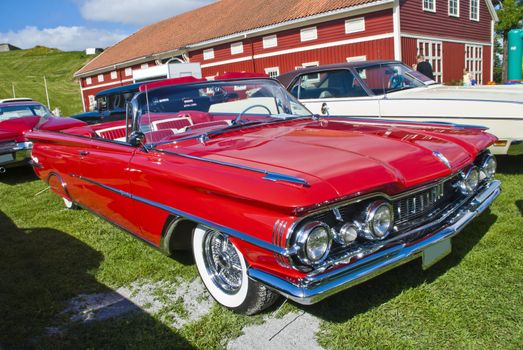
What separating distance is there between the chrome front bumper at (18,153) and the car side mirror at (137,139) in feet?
15.2

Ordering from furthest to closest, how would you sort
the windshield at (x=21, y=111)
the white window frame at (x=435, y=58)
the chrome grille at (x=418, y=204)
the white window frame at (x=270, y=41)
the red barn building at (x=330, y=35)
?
the white window frame at (x=270, y=41) → the white window frame at (x=435, y=58) → the red barn building at (x=330, y=35) → the windshield at (x=21, y=111) → the chrome grille at (x=418, y=204)

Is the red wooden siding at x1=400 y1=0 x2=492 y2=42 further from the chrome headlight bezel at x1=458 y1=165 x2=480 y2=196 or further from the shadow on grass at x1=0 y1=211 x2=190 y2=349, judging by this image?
the shadow on grass at x1=0 y1=211 x2=190 y2=349

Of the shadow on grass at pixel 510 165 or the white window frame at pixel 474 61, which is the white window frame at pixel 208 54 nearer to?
the white window frame at pixel 474 61

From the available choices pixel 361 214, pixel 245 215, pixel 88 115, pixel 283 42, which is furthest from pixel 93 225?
pixel 283 42

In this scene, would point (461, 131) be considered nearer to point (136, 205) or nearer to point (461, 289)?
point (461, 289)

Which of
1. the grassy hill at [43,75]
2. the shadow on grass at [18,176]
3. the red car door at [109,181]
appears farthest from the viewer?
the grassy hill at [43,75]

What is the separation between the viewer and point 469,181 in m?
2.99

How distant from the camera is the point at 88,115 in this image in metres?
9.85

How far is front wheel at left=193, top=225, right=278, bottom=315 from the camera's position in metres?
2.54

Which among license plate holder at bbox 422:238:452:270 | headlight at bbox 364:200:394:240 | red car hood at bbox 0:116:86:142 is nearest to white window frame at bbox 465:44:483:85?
red car hood at bbox 0:116:86:142

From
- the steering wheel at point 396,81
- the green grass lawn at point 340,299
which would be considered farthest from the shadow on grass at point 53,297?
the steering wheel at point 396,81

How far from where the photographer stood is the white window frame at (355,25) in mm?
16219

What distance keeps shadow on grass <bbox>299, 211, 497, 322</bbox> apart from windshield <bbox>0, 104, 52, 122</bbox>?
7.83m

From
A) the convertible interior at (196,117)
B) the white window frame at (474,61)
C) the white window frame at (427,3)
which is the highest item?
the white window frame at (427,3)
